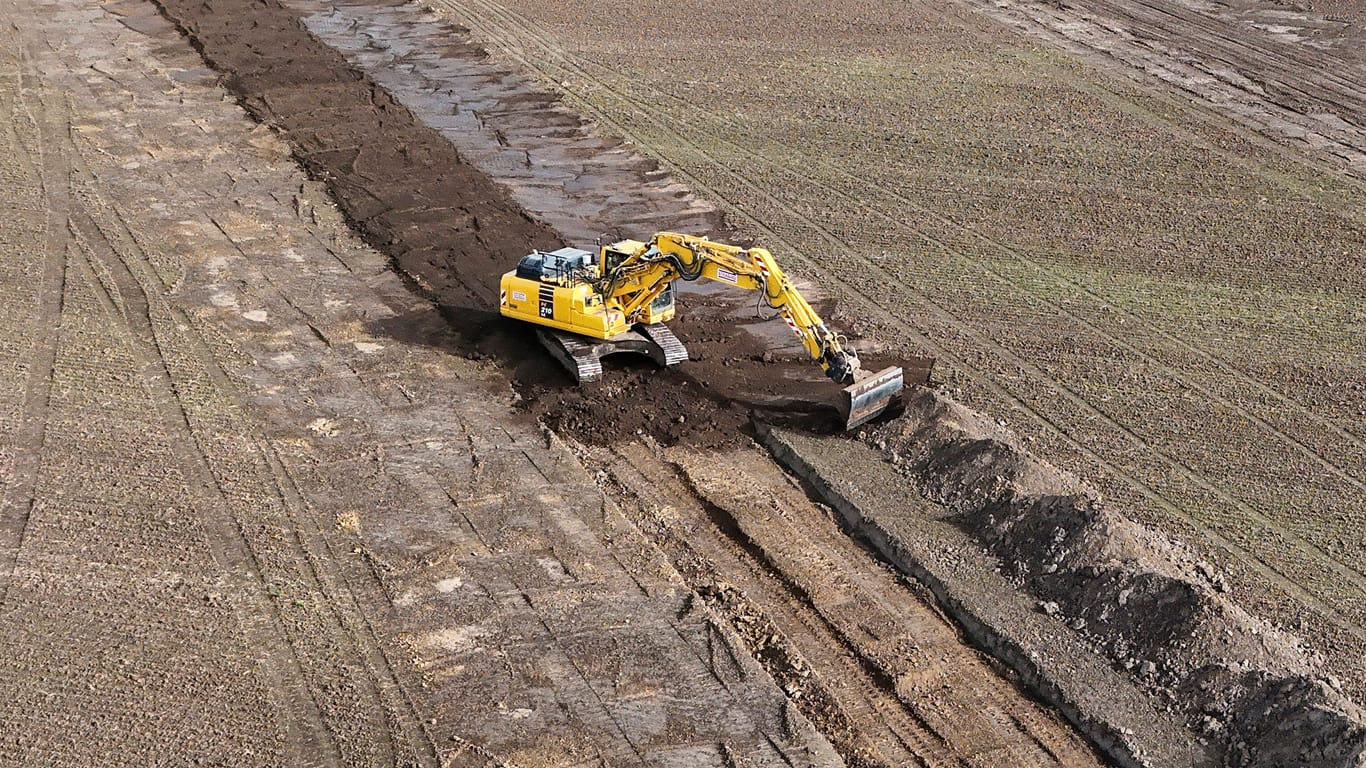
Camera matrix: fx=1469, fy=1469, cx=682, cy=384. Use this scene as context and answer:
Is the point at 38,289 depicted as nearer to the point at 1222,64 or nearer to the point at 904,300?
the point at 904,300

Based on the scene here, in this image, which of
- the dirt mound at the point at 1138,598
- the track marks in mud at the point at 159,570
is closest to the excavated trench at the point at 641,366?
the dirt mound at the point at 1138,598

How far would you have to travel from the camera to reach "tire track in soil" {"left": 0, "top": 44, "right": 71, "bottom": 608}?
1662 cm

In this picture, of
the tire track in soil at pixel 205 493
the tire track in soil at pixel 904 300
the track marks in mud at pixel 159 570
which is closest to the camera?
the track marks in mud at pixel 159 570

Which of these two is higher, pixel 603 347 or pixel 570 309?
pixel 570 309

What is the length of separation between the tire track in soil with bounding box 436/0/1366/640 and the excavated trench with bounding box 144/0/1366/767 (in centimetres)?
84

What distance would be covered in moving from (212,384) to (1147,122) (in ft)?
67.4

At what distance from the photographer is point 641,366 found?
68.7 ft

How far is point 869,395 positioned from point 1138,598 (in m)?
4.88

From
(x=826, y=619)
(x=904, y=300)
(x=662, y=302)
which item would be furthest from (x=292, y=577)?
(x=904, y=300)

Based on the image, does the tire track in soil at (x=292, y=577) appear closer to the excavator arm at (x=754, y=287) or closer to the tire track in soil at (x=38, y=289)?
the tire track in soil at (x=38, y=289)

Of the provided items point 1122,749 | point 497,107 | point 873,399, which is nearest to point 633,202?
point 497,107

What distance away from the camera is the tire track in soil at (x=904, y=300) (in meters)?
16.4

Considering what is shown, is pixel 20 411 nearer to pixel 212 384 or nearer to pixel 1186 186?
pixel 212 384

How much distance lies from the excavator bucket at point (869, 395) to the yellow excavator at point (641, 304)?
1 centimetres
